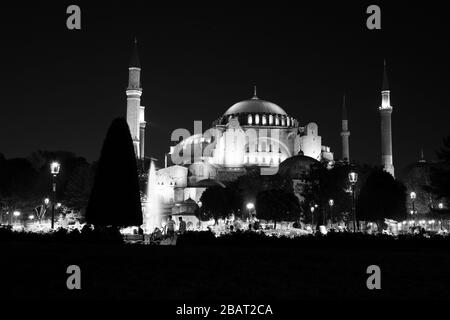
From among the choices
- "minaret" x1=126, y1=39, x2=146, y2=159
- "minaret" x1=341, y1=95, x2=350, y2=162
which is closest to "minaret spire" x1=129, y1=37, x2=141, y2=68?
"minaret" x1=126, y1=39, x2=146, y2=159

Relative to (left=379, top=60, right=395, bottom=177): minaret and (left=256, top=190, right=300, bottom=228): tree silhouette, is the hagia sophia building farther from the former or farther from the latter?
A: (left=256, top=190, right=300, bottom=228): tree silhouette

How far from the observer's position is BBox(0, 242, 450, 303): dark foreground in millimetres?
13719

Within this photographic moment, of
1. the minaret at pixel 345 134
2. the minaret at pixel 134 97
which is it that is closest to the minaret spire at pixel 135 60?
the minaret at pixel 134 97

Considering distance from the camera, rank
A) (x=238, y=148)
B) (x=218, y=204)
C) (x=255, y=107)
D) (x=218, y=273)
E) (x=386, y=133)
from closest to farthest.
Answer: (x=218, y=273), (x=218, y=204), (x=386, y=133), (x=238, y=148), (x=255, y=107)

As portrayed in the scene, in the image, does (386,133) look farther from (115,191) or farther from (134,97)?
(115,191)

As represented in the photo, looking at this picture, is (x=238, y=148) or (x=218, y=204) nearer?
(x=218, y=204)

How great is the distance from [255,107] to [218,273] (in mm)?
102676

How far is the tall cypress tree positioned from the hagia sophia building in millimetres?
52623

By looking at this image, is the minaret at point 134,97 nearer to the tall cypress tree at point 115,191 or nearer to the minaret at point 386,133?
the minaret at point 386,133

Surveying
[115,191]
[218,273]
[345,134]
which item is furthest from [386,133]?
[218,273]

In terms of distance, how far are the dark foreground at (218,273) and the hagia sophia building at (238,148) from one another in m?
60.7

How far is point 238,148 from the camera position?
101812 millimetres
